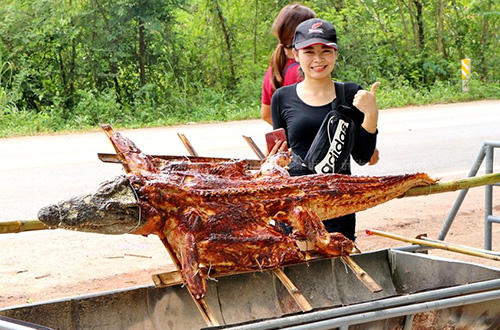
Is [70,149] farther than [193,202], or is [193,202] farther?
[70,149]

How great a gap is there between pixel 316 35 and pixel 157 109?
14.1 m

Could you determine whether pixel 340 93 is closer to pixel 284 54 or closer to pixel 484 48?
pixel 284 54

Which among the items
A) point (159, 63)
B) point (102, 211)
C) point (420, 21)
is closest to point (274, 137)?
point (102, 211)

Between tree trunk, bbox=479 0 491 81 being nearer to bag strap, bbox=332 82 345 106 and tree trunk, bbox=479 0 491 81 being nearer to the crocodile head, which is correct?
bag strap, bbox=332 82 345 106

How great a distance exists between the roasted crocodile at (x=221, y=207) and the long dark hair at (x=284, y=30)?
3.95ft

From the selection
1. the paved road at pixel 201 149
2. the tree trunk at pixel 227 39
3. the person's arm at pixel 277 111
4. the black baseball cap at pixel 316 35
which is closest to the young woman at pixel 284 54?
the person's arm at pixel 277 111

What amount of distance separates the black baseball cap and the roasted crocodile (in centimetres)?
66

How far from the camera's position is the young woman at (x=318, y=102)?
4.29 m

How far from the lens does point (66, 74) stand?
18.9m

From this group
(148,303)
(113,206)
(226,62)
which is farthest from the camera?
(226,62)

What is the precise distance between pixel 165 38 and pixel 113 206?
16.7 metres

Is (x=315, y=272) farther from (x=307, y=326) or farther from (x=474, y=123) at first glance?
(x=474, y=123)

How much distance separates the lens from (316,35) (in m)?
4.28

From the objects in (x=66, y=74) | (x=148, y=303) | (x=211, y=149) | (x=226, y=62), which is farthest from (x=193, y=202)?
(x=226, y=62)
